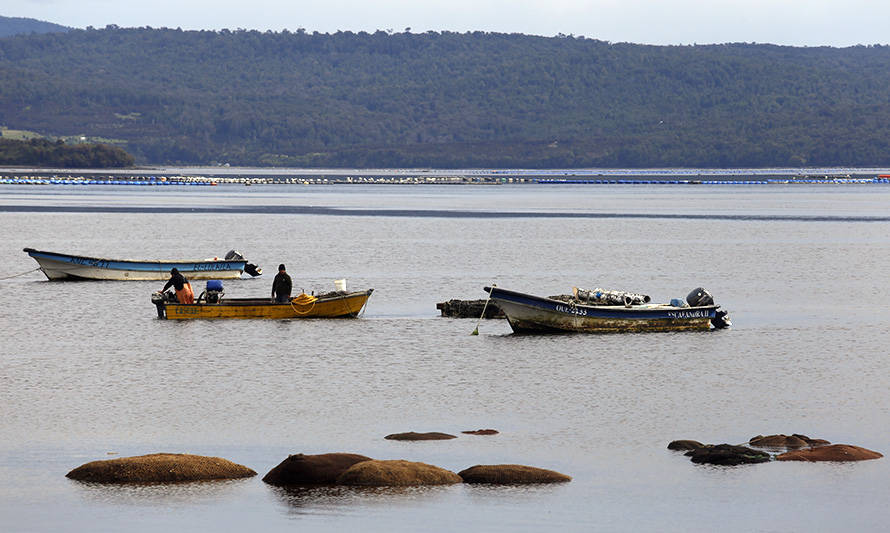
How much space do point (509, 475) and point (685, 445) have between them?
16.0ft

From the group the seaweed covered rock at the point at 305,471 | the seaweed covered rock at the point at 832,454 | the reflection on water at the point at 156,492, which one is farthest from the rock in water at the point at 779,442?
the reflection on water at the point at 156,492

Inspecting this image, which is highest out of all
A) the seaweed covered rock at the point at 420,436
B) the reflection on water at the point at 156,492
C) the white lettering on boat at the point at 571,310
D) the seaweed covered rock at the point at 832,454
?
the white lettering on boat at the point at 571,310

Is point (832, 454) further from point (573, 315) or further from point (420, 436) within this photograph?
point (573, 315)

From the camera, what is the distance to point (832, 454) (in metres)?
26.9

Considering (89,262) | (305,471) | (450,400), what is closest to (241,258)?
(89,262)

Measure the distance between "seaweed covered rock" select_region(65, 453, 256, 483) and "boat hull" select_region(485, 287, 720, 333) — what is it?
2157cm

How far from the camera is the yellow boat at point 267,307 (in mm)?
50000

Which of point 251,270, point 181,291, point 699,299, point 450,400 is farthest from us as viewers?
point 251,270

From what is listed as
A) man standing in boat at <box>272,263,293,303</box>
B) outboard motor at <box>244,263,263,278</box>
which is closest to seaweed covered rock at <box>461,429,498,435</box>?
man standing in boat at <box>272,263,293,303</box>

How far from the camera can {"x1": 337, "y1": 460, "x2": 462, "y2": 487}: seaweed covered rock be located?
2422 cm

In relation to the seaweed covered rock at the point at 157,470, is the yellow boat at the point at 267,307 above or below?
above

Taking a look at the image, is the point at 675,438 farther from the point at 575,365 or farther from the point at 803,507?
the point at 575,365

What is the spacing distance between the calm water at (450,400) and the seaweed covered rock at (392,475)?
0.49 meters

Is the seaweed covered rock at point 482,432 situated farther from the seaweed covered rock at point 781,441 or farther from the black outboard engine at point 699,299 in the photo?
the black outboard engine at point 699,299
